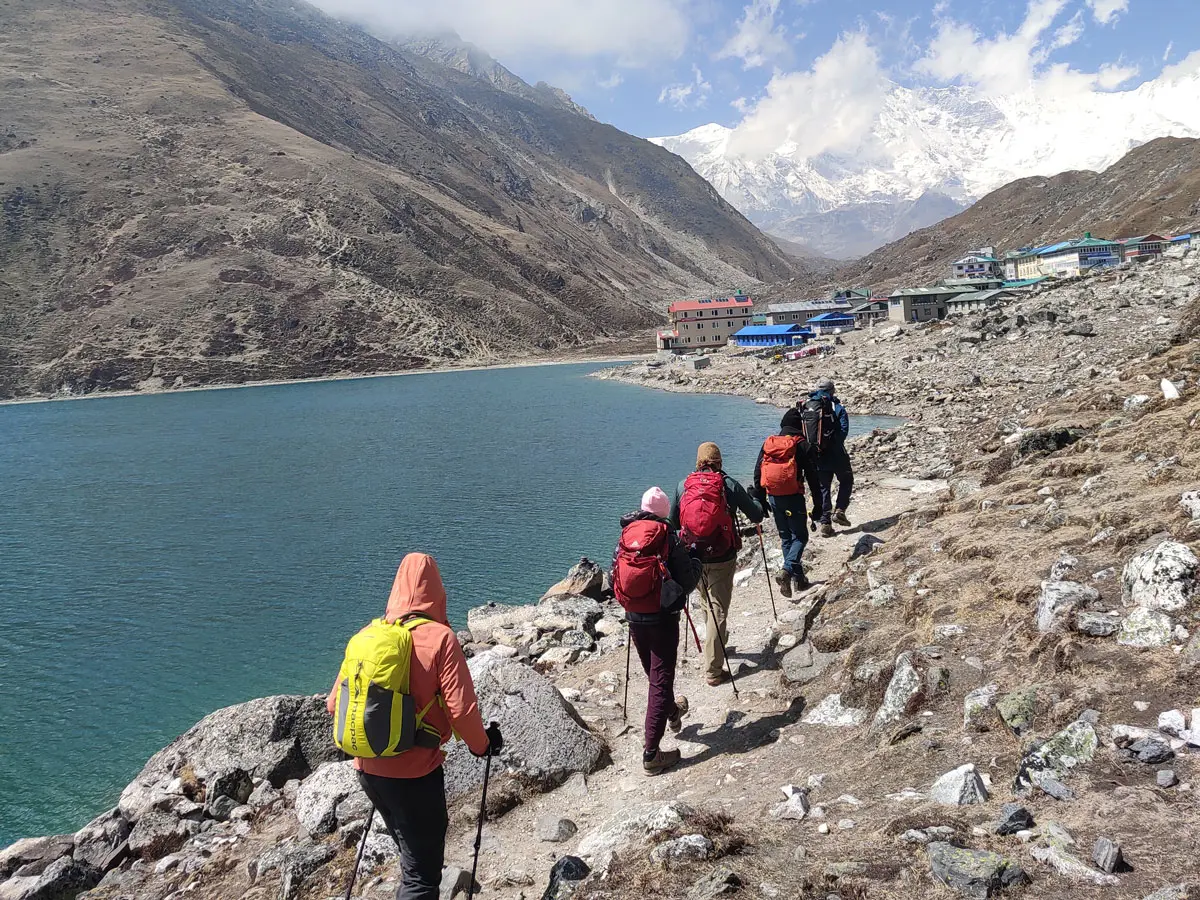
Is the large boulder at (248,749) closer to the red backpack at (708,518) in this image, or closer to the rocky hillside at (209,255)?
the red backpack at (708,518)

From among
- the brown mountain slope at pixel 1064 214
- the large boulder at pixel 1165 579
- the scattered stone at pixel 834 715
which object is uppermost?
the brown mountain slope at pixel 1064 214

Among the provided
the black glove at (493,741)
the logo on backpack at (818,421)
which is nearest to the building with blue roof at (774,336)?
the logo on backpack at (818,421)

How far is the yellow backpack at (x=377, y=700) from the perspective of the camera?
4.45 meters

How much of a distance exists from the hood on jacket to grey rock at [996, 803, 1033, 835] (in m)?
3.55

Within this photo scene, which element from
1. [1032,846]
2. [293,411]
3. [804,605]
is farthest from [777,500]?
[293,411]

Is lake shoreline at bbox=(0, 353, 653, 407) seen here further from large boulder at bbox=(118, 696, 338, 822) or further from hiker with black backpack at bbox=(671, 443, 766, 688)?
hiker with black backpack at bbox=(671, 443, 766, 688)

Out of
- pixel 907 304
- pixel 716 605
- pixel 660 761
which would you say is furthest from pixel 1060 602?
pixel 907 304

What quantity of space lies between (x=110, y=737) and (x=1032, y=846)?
16.5 m

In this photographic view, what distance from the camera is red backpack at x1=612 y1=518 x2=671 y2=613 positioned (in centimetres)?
676

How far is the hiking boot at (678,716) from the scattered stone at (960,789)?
116 inches

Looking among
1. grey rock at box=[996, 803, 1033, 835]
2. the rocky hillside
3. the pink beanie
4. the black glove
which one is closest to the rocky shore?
grey rock at box=[996, 803, 1033, 835]

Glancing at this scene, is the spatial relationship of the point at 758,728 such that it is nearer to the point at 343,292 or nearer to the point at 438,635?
the point at 438,635

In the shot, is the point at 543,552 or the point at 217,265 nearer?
the point at 543,552

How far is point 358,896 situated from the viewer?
20.7ft
